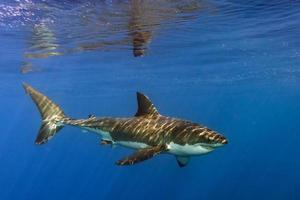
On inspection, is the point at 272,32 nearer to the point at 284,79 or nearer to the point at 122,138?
the point at 122,138

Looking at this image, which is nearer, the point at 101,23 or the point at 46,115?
the point at 46,115

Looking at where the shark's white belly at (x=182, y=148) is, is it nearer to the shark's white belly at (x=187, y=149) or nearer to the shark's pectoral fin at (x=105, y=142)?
the shark's white belly at (x=187, y=149)

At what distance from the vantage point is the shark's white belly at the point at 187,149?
9.21 metres

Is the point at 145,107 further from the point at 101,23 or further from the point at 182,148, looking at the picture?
the point at 101,23

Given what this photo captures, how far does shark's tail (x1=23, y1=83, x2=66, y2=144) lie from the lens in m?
12.8

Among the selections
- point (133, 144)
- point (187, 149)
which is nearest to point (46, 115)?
point (133, 144)

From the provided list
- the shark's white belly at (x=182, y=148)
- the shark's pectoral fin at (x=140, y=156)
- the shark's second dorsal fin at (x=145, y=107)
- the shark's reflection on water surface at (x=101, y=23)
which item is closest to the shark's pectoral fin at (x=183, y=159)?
the shark's white belly at (x=182, y=148)

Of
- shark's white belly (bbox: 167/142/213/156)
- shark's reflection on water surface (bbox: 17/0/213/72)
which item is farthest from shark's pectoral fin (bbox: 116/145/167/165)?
shark's reflection on water surface (bbox: 17/0/213/72)

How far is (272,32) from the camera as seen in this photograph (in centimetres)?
2148

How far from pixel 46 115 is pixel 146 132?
4.28m

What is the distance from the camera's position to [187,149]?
943 centimetres

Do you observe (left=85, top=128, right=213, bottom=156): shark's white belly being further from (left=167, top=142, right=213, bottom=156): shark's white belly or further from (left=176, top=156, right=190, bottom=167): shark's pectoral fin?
(left=176, top=156, right=190, bottom=167): shark's pectoral fin

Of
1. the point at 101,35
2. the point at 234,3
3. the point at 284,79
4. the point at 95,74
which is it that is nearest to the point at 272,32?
the point at 234,3

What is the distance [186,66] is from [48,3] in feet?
63.0
